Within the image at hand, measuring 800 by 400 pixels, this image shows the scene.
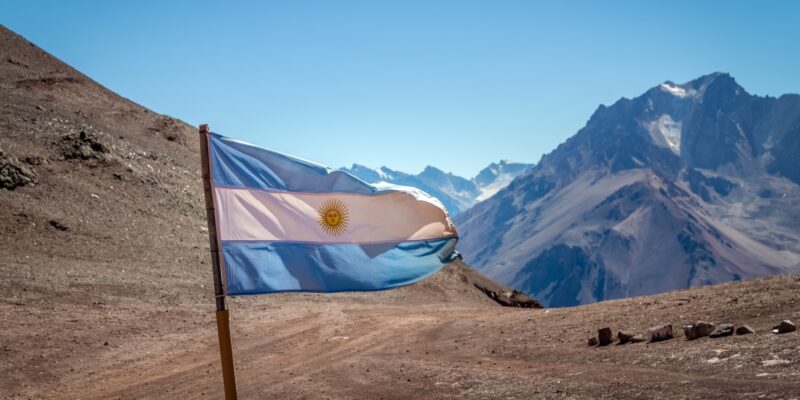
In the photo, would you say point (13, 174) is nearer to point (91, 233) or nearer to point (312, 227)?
point (91, 233)

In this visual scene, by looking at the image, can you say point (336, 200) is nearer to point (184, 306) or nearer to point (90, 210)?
point (184, 306)

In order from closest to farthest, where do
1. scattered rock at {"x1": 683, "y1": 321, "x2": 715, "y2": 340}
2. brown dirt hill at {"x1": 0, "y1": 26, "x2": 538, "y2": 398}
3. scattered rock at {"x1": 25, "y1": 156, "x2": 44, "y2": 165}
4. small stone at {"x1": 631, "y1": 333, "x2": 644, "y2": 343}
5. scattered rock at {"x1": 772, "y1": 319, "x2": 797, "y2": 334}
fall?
1. scattered rock at {"x1": 772, "y1": 319, "x2": 797, "y2": 334}
2. scattered rock at {"x1": 683, "y1": 321, "x2": 715, "y2": 340}
3. small stone at {"x1": 631, "y1": 333, "x2": 644, "y2": 343}
4. brown dirt hill at {"x1": 0, "y1": 26, "x2": 538, "y2": 398}
5. scattered rock at {"x1": 25, "y1": 156, "x2": 44, "y2": 165}

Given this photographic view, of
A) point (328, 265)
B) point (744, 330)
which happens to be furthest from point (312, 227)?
point (744, 330)

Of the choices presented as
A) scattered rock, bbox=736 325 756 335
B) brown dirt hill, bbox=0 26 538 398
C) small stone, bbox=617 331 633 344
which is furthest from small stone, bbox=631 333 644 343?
brown dirt hill, bbox=0 26 538 398

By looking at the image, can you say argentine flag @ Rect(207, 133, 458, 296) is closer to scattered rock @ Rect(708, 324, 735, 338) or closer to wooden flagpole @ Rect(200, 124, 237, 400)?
wooden flagpole @ Rect(200, 124, 237, 400)

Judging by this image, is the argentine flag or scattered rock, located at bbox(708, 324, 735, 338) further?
scattered rock, located at bbox(708, 324, 735, 338)

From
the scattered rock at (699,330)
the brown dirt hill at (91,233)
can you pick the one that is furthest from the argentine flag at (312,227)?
the brown dirt hill at (91,233)
